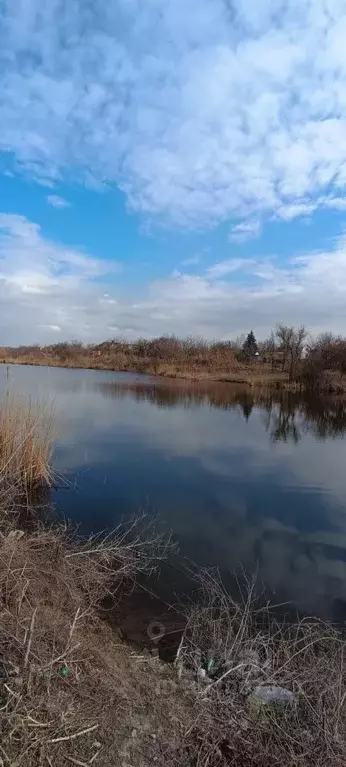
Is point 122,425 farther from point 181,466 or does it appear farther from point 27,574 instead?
point 27,574

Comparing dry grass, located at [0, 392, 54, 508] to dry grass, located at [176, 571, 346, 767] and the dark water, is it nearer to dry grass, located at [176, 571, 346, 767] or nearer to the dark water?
the dark water

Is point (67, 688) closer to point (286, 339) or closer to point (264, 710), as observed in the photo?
point (264, 710)

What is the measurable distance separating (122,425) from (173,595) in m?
13.4

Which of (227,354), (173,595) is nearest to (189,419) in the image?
(173,595)

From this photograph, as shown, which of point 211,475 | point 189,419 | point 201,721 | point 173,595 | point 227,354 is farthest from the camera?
point 227,354

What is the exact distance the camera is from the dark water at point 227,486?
743 cm

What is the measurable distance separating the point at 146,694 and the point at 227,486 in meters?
8.15

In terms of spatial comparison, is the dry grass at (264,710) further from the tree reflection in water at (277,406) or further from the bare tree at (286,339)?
the bare tree at (286,339)

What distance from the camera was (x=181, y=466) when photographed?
13391 mm

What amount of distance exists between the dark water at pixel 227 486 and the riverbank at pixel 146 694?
2.39 m

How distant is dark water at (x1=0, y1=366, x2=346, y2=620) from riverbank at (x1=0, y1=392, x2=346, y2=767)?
7.85 feet

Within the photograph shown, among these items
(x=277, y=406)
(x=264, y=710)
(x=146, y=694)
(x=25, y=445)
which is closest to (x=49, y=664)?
(x=146, y=694)

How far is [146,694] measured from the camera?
3.66 meters

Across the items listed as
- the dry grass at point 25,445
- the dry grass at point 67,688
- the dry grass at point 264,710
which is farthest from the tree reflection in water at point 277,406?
the dry grass at point 67,688
